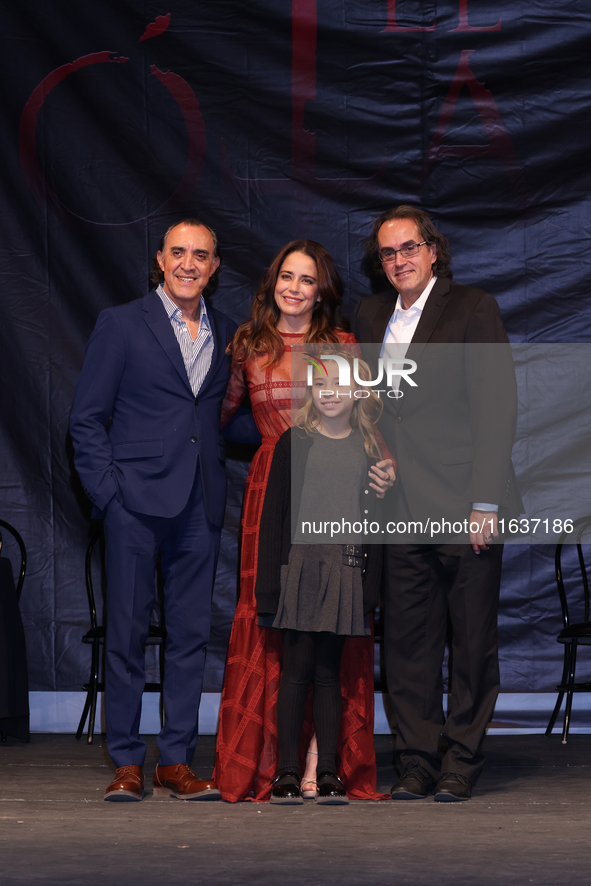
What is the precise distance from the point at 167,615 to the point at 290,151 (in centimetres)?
188

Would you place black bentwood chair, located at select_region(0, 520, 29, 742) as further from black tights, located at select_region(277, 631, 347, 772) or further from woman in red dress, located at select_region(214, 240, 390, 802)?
black tights, located at select_region(277, 631, 347, 772)

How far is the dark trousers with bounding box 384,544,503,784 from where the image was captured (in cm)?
279

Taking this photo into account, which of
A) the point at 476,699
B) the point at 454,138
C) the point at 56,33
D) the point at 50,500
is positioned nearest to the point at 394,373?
the point at 476,699

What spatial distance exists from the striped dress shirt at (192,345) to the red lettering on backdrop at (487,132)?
4.21 feet

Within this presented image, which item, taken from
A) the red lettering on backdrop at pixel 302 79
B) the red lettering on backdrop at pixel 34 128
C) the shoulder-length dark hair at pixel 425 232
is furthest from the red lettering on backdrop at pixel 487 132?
the red lettering on backdrop at pixel 34 128

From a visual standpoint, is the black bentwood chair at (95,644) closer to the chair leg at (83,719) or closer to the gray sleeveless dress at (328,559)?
the chair leg at (83,719)

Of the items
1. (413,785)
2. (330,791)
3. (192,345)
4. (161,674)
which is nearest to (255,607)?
(330,791)

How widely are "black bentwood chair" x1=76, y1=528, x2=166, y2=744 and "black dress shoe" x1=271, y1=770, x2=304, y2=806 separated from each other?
1039 millimetres

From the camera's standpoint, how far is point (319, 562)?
2783mm

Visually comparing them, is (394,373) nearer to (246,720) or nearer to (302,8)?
(246,720)

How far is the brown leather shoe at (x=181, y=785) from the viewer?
2.75m

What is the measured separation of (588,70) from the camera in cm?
370

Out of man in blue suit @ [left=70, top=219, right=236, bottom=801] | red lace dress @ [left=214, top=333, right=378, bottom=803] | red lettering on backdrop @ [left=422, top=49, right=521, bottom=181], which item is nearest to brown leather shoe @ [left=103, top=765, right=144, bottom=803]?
man in blue suit @ [left=70, top=219, right=236, bottom=801]

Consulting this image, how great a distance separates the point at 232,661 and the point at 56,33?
250 centimetres
